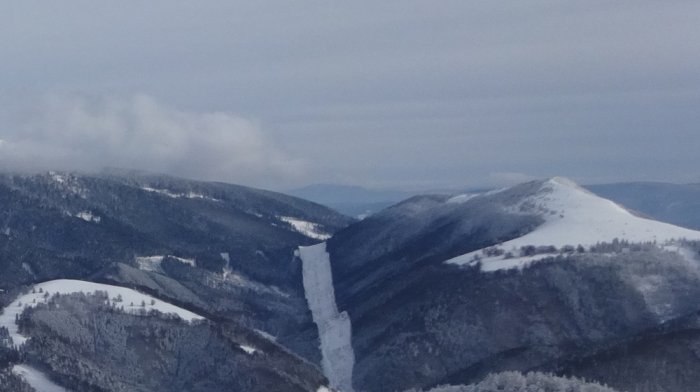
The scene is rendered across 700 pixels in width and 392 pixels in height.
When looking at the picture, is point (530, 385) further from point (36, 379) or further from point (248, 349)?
point (248, 349)

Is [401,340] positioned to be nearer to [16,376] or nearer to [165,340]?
[165,340]

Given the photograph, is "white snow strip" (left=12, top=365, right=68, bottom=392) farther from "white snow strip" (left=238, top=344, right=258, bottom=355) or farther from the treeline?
the treeline

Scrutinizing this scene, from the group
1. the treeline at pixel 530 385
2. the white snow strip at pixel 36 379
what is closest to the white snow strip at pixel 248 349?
the white snow strip at pixel 36 379

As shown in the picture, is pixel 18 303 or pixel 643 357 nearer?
pixel 643 357

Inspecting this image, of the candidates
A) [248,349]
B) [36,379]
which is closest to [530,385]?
[36,379]

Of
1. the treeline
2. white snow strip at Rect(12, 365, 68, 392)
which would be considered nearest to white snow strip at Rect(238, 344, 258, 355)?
white snow strip at Rect(12, 365, 68, 392)

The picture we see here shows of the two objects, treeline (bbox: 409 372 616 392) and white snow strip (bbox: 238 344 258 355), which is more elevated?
white snow strip (bbox: 238 344 258 355)

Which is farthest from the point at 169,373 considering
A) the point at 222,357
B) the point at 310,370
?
the point at 310,370

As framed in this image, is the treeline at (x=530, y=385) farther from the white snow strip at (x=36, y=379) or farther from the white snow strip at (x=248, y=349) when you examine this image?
the white snow strip at (x=248, y=349)
